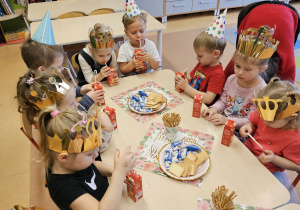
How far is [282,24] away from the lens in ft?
5.60

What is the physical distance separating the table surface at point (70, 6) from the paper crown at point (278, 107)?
104 inches

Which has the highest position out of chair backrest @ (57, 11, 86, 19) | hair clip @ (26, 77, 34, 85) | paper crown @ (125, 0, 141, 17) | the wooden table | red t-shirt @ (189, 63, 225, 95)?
paper crown @ (125, 0, 141, 17)

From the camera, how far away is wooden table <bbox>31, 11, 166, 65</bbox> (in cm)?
246

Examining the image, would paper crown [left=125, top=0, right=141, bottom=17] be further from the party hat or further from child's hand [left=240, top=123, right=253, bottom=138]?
child's hand [left=240, top=123, right=253, bottom=138]

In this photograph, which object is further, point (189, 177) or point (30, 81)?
point (30, 81)

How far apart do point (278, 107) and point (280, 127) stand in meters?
0.20

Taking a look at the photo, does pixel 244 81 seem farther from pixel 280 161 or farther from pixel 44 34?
pixel 44 34

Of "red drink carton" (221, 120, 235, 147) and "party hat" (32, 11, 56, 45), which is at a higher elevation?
"party hat" (32, 11, 56, 45)

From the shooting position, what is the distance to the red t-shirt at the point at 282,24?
1.71 metres

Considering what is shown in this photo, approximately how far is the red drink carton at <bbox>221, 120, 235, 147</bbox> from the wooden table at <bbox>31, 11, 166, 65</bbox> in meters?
1.74

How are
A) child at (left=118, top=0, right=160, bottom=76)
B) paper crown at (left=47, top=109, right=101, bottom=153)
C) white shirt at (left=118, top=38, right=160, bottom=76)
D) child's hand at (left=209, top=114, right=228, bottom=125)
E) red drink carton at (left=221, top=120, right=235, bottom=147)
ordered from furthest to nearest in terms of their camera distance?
white shirt at (left=118, top=38, right=160, bottom=76) → child at (left=118, top=0, right=160, bottom=76) → child's hand at (left=209, top=114, right=228, bottom=125) → red drink carton at (left=221, top=120, right=235, bottom=147) → paper crown at (left=47, top=109, right=101, bottom=153)

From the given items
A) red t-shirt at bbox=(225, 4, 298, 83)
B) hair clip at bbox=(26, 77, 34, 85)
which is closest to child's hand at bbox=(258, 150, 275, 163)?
red t-shirt at bbox=(225, 4, 298, 83)

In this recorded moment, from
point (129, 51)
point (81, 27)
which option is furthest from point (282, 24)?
point (81, 27)

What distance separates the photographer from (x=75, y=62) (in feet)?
7.38
